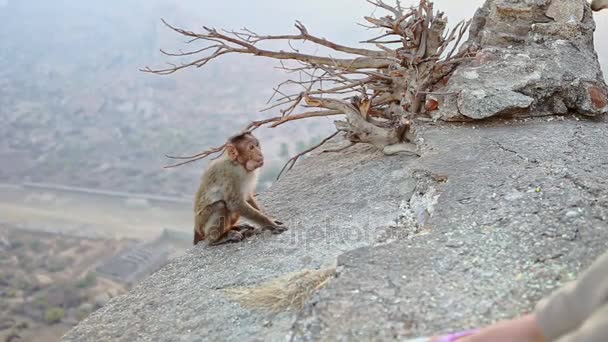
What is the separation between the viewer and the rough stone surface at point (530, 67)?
14.0 feet

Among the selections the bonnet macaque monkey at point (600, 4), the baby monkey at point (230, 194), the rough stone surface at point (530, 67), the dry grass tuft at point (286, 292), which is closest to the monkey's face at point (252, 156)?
the baby monkey at point (230, 194)

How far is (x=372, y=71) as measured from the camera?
16.1 ft

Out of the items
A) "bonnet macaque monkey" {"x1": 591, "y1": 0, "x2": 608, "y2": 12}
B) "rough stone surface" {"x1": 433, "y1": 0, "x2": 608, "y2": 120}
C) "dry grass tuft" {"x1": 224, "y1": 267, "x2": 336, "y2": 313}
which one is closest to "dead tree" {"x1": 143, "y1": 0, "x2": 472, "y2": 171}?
"rough stone surface" {"x1": 433, "y1": 0, "x2": 608, "y2": 120}

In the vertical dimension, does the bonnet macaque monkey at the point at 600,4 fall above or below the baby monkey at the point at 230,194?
above

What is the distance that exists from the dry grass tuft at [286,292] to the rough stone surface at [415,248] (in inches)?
2.0

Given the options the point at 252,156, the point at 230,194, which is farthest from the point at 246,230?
the point at 252,156

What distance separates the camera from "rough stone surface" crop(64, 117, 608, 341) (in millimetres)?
2102

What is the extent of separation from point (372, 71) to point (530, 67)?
1243 mm

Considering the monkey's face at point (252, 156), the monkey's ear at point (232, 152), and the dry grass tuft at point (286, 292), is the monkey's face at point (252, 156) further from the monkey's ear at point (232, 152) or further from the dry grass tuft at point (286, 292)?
the dry grass tuft at point (286, 292)

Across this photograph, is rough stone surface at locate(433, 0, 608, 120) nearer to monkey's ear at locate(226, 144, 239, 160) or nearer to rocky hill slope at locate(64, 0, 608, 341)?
rocky hill slope at locate(64, 0, 608, 341)

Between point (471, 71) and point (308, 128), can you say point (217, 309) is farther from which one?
point (308, 128)

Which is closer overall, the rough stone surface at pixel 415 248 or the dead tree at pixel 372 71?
the rough stone surface at pixel 415 248

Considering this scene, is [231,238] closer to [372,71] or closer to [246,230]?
[246,230]

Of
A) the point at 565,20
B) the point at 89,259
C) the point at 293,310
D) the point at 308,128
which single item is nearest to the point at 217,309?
the point at 293,310
